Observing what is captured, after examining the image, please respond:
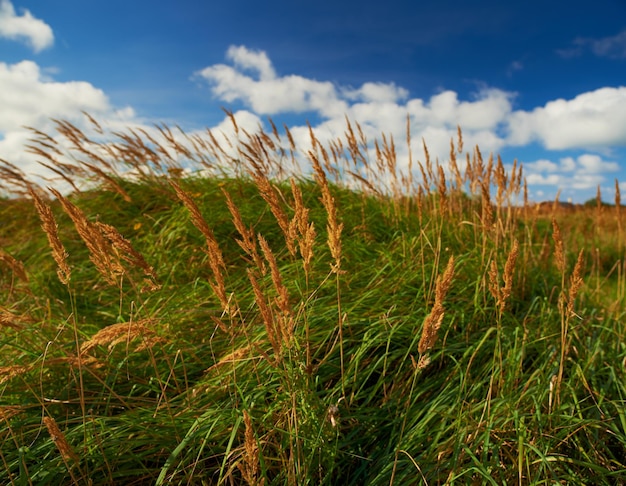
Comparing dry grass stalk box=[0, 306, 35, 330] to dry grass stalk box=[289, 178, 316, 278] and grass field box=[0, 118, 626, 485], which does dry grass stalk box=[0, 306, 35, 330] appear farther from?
dry grass stalk box=[289, 178, 316, 278]

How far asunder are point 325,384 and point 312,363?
116mm

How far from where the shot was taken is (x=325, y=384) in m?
1.98

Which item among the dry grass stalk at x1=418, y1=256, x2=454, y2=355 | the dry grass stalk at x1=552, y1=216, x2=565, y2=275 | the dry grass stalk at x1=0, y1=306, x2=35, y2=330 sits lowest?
the dry grass stalk at x1=0, y1=306, x2=35, y2=330

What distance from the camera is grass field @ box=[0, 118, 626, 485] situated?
138cm

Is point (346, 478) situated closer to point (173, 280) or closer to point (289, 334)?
point (289, 334)

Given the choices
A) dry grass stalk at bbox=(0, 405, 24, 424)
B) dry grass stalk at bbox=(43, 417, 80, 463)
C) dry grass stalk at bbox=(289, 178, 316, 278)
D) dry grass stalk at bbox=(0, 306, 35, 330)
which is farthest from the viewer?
dry grass stalk at bbox=(0, 306, 35, 330)

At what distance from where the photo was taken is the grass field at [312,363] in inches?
54.2

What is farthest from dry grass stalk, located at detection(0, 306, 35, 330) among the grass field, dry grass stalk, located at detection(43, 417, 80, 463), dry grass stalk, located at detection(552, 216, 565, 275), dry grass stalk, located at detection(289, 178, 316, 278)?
dry grass stalk, located at detection(552, 216, 565, 275)

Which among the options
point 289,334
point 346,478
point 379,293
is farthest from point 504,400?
point 289,334

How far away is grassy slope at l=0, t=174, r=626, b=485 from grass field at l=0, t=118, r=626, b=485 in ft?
0.04

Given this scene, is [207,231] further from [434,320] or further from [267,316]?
[434,320]

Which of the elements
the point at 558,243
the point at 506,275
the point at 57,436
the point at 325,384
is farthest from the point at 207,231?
the point at 558,243

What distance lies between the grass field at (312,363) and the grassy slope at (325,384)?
0.04 feet

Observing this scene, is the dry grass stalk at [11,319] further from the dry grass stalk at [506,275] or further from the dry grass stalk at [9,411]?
the dry grass stalk at [506,275]
